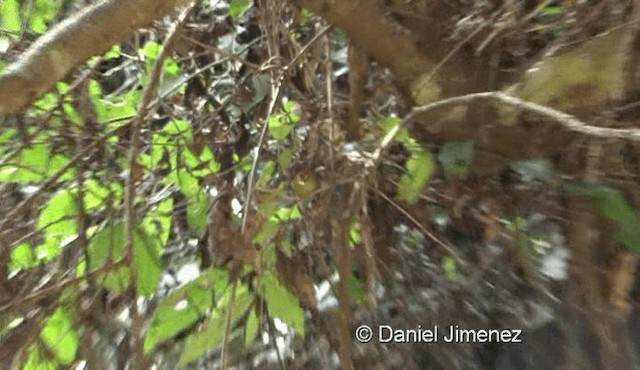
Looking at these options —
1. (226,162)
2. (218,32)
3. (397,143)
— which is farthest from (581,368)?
(218,32)

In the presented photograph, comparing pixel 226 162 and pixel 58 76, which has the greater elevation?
pixel 58 76

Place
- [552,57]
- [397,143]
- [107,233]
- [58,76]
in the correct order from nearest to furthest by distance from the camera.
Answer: [58,76], [552,57], [107,233], [397,143]

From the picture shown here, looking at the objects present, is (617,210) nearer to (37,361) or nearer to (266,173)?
(266,173)

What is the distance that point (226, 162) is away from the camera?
796mm

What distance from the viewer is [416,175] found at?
2.35 ft

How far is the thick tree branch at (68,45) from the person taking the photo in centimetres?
42

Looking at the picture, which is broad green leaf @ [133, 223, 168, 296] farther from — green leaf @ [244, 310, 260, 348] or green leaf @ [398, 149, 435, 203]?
green leaf @ [398, 149, 435, 203]

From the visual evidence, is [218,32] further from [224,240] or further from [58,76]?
[58,76]

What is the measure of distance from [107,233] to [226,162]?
0.16 metres

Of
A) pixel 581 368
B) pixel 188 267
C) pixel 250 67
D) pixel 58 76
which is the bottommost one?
pixel 581 368

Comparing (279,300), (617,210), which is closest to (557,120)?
(617,210)

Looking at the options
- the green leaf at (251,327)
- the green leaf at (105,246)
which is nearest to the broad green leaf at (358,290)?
the green leaf at (251,327)

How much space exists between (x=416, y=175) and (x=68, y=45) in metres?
0.36

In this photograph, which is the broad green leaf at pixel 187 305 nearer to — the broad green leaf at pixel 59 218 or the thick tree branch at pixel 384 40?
the broad green leaf at pixel 59 218
